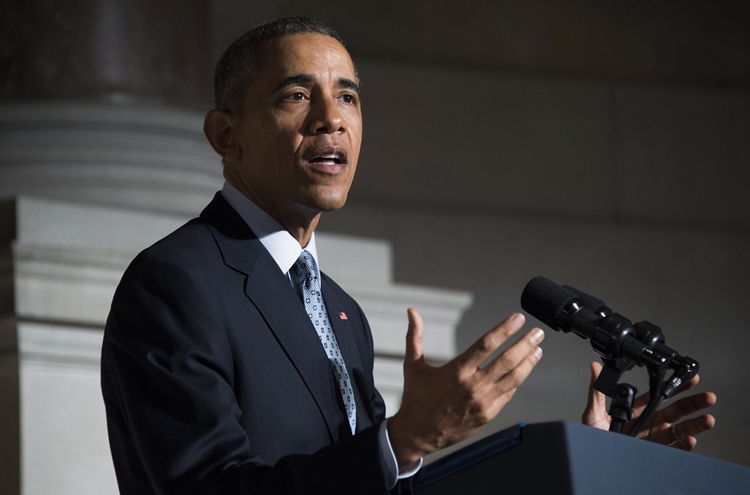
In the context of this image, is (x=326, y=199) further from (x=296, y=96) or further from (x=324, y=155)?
(x=296, y=96)

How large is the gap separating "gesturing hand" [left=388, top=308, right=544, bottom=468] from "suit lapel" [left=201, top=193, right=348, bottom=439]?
12.2 inches

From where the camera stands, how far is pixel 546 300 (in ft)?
6.66

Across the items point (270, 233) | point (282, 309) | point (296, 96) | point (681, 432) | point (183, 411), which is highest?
point (296, 96)

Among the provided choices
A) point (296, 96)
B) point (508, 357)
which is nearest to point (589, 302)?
point (508, 357)

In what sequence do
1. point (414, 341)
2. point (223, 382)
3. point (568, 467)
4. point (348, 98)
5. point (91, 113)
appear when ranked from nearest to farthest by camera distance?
1. point (568, 467)
2. point (414, 341)
3. point (223, 382)
4. point (348, 98)
5. point (91, 113)

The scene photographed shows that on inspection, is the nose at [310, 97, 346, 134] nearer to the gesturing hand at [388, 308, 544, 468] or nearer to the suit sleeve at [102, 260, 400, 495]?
the suit sleeve at [102, 260, 400, 495]

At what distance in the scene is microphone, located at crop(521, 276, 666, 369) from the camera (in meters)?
1.96

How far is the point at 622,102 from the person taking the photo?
7.14 m

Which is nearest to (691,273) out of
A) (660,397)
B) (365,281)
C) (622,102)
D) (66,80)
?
(622,102)

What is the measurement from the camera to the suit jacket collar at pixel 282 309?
206 cm

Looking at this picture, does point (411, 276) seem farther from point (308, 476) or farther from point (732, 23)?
point (308, 476)

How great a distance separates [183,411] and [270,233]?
0.49 metres

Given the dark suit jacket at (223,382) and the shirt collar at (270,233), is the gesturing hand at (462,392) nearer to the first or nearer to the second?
the dark suit jacket at (223,382)

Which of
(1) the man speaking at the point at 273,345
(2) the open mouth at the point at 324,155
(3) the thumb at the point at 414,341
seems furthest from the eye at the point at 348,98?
(3) the thumb at the point at 414,341
